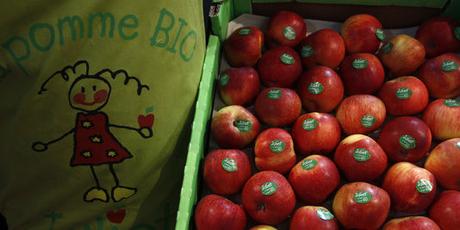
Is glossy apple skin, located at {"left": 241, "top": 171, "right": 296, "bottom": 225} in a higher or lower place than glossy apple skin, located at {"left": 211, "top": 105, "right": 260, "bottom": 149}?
lower

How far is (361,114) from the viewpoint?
3.61ft

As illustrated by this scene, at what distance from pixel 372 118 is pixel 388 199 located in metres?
0.21

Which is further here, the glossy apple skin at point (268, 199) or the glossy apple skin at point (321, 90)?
the glossy apple skin at point (321, 90)

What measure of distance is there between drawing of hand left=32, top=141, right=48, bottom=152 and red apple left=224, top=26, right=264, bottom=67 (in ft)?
1.69

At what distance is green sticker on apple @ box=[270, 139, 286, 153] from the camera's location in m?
1.06

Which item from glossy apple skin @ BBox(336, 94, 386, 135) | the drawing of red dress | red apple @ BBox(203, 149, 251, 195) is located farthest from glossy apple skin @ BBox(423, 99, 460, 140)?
the drawing of red dress

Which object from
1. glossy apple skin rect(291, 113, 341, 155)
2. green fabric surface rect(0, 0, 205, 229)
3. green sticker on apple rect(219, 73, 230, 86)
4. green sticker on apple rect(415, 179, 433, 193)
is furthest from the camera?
green sticker on apple rect(219, 73, 230, 86)

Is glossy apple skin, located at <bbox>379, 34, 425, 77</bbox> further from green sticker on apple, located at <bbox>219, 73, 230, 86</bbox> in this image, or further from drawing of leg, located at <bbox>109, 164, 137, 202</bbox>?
drawing of leg, located at <bbox>109, 164, 137, 202</bbox>

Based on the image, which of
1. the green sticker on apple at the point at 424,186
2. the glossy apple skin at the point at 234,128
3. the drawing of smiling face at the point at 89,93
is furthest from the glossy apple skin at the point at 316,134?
the drawing of smiling face at the point at 89,93

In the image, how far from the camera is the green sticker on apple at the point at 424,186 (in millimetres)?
972

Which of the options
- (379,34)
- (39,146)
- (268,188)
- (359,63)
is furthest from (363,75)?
(39,146)

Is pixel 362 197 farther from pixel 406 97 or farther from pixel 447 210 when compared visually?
pixel 406 97

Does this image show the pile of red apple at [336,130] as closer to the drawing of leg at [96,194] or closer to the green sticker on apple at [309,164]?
the green sticker on apple at [309,164]

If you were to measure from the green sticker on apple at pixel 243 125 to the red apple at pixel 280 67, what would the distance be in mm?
149
